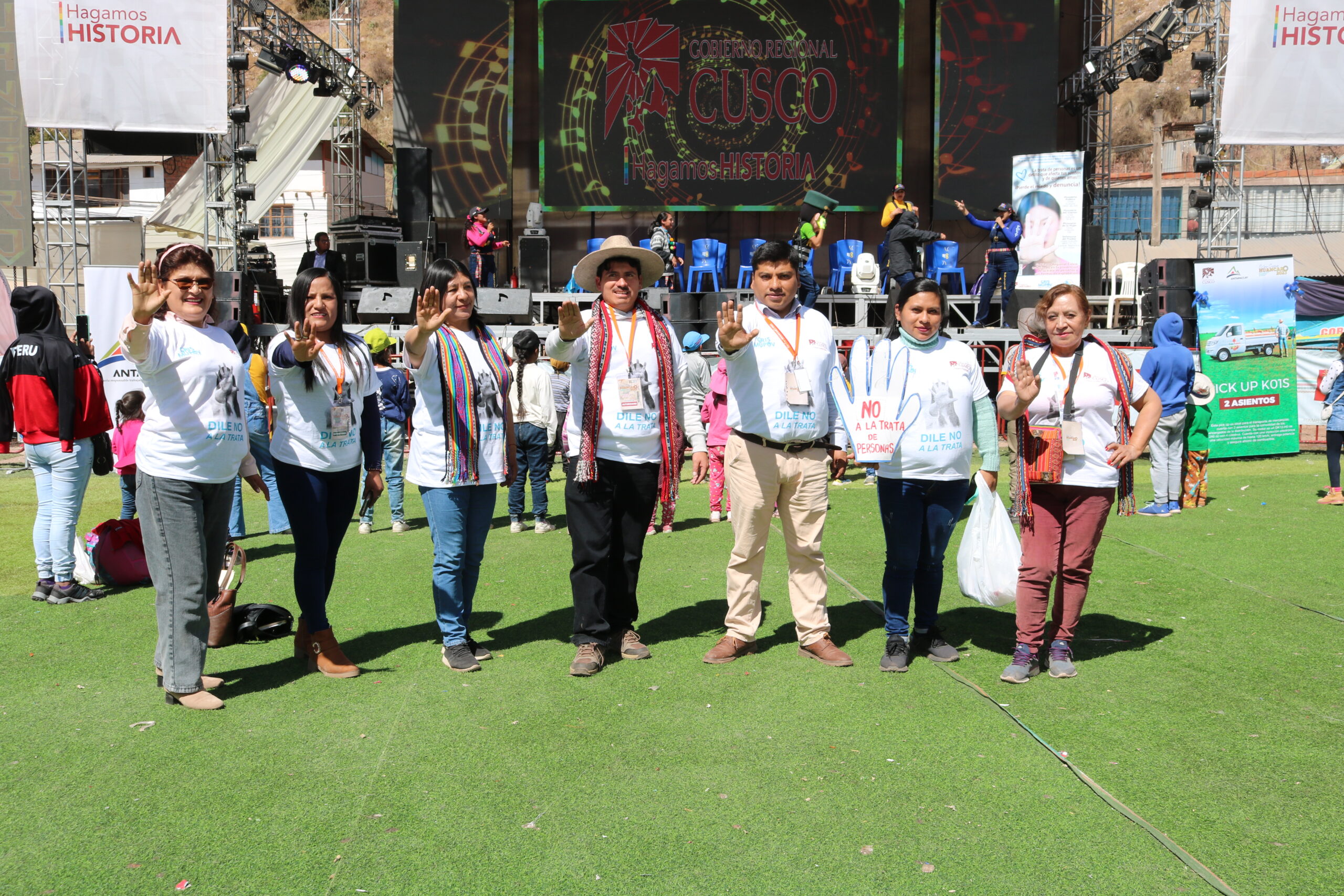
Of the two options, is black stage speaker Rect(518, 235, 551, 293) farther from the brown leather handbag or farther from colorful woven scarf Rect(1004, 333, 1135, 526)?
colorful woven scarf Rect(1004, 333, 1135, 526)

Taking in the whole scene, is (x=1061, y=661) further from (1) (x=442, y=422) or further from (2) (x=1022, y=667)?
(1) (x=442, y=422)

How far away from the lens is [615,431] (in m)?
4.33

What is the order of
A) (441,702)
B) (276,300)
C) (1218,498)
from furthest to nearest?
1. (276,300)
2. (1218,498)
3. (441,702)

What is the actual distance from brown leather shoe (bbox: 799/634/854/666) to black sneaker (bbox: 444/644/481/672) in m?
1.41

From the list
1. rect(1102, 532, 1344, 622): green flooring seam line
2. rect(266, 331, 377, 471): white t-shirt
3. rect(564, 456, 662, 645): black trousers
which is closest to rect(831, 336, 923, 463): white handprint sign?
rect(564, 456, 662, 645): black trousers

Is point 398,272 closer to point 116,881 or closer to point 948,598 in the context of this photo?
point 948,598

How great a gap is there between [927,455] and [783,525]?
2.14 ft

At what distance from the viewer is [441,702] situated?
397 cm

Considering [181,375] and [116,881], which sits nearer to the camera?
[116,881]

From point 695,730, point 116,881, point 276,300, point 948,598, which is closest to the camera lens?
point 116,881

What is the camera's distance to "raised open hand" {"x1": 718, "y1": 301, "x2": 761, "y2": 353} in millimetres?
4051

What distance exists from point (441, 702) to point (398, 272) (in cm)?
1359

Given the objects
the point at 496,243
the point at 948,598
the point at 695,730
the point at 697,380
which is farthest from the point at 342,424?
the point at 496,243

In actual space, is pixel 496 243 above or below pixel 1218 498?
above
